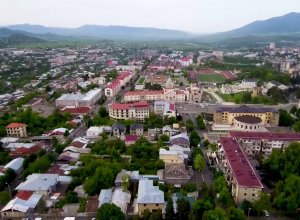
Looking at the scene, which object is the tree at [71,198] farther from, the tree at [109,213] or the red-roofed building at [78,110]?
the red-roofed building at [78,110]

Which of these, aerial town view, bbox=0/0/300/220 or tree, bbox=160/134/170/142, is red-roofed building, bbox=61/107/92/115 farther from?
tree, bbox=160/134/170/142

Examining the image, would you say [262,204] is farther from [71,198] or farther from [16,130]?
[16,130]

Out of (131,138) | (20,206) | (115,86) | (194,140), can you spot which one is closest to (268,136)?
(194,140)

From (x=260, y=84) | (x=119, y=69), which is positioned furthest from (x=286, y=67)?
(x=119, y=69)

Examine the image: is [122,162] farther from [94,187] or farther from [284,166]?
[284,166]

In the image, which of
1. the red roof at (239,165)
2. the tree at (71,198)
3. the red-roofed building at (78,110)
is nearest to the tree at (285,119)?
the red roof at (239,165)

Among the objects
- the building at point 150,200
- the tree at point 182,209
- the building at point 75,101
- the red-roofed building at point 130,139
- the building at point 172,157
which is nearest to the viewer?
the tree at point 182,209

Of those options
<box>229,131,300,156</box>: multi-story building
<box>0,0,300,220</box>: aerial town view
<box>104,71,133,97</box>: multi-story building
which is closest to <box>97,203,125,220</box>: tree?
<box>0,0,300,220</box>: aerial town view
